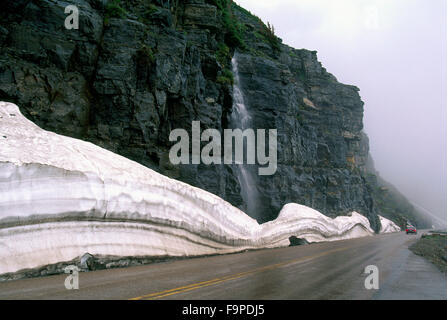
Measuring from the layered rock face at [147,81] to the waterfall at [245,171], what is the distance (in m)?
0.77

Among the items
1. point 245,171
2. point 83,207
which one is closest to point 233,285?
point 83,207

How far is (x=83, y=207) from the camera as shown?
11.4m

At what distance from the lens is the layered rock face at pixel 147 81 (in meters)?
19.6
